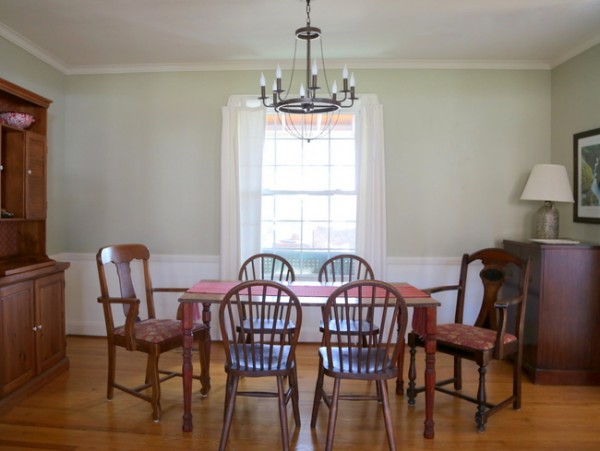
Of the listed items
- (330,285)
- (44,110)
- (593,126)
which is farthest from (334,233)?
(44,110)

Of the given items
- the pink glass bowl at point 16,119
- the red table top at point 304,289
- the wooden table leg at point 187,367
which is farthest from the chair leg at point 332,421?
the pink glass bowl at point 16,119

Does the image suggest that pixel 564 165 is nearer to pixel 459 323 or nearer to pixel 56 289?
pixel 459 323

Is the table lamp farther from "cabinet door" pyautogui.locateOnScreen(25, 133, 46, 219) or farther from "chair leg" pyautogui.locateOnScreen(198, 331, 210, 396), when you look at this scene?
"cabinet door" pyautogui.locateOnScreen(25, 133, 46, 219)

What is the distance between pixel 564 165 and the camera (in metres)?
3.95

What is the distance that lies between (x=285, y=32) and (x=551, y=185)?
252 centimetres

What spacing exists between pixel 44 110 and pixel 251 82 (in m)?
1.80

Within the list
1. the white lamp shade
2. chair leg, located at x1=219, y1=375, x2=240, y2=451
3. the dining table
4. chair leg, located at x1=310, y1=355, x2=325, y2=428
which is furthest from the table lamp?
chair leg, located at x1=219, y1=375, x2=240, y2=451

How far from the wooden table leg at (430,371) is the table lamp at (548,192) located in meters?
1.78

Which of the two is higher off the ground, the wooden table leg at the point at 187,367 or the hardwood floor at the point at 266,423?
the wooden table leg at the point at 187,367

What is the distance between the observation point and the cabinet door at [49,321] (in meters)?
3.20

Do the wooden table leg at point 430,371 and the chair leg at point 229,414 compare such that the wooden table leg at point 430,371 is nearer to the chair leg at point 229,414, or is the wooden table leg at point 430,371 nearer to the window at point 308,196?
the chair leg at point 229,414

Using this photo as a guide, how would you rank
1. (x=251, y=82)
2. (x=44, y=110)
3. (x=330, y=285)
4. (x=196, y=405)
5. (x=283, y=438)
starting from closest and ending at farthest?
(x=283, y=438) → (x=196, y=405) → (x=330, y=285) → (x=44, y=110) → (x=251, y=82)

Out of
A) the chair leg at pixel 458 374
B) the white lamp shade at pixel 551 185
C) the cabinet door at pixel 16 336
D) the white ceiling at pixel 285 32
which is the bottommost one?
the chair leg at pixel 458 374

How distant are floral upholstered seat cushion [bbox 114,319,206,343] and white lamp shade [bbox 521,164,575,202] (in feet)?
9.57
